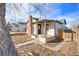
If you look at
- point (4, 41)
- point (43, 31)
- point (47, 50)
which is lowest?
point (47, 50)

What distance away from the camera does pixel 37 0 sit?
5.92ft

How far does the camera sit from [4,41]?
1787 millimetres

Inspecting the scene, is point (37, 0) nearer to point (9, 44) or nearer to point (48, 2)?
point (48, 2)

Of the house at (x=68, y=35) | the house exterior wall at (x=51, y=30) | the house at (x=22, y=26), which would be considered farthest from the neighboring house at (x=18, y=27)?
the house at (x=68, y=35)

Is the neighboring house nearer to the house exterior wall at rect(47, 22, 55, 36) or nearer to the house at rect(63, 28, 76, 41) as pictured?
the house exterior wall at rect(47, 22, 55, 36)

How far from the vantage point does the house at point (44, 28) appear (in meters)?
1.79

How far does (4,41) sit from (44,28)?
1.61 feet

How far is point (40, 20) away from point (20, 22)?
23 cm

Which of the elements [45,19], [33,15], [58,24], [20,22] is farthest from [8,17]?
[58,24]

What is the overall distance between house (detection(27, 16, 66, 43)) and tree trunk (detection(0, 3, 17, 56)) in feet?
0.84

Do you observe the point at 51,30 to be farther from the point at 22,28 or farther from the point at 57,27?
the point at 22,28

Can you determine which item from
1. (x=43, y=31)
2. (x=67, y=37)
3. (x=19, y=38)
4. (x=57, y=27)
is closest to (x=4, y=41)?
(x=19, y=38)

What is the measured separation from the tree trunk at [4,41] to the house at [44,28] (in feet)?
0.84

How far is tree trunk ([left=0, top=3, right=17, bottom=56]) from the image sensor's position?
70.2 inches
